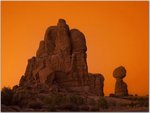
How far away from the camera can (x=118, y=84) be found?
202ft

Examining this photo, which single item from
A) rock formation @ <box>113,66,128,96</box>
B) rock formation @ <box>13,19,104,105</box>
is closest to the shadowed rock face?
rock formation @ <box>13,19,104,105</box>

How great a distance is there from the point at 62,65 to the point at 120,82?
11961 mm

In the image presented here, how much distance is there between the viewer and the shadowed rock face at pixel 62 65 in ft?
171

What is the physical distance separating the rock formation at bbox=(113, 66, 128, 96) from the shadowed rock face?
25.3 ft

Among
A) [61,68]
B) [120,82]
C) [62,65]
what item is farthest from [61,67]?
[120,82]

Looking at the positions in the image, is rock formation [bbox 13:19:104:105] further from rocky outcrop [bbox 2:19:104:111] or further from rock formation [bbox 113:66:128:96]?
rock formation [bbox 113:66:128:96]

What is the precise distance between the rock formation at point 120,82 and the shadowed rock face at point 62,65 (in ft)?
25.3

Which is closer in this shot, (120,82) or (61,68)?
(61,68)

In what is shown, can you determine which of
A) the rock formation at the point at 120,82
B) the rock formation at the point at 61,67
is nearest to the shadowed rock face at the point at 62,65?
the rock formation at the point at 61,67

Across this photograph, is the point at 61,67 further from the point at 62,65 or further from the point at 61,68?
the point at 62,65

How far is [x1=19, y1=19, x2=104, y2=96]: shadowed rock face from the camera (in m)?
52.0

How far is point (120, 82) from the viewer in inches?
2420

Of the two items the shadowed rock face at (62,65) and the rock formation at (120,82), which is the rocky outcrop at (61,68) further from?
the rock formation at (120,82)

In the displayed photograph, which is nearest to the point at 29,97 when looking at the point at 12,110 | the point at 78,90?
the point at 78,90
